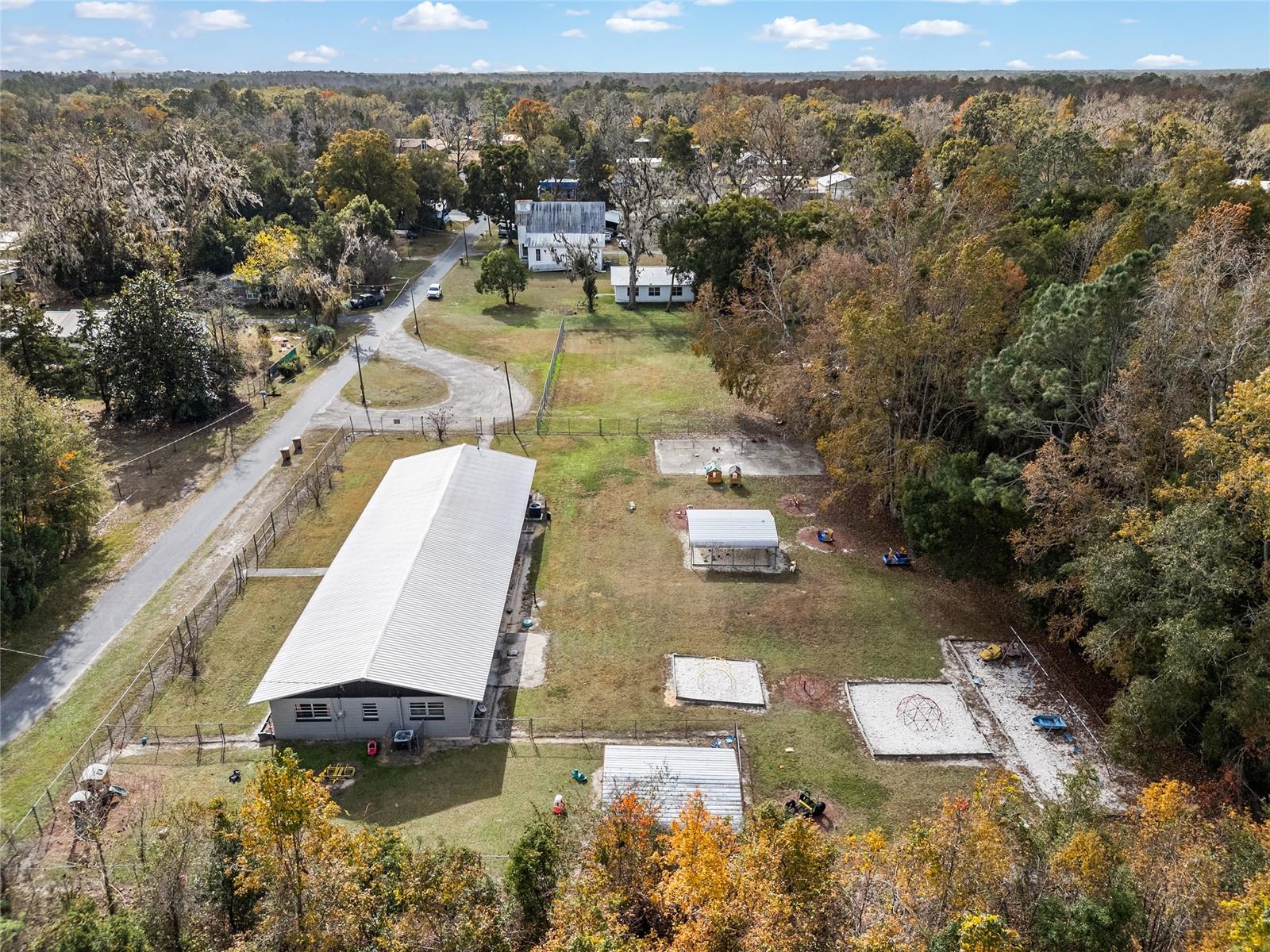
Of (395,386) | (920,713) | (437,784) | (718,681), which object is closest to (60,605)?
(437,784)

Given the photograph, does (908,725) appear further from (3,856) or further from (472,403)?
(472,403)

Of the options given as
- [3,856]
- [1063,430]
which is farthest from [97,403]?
[1063,430]

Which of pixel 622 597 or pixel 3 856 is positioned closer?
pixel 3 856

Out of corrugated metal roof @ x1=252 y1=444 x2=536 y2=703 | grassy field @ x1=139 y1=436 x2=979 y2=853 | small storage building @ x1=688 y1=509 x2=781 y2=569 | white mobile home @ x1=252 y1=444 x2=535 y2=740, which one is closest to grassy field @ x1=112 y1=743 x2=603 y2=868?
grassy field @ x1=139 y1=436 x2=979 y2=853

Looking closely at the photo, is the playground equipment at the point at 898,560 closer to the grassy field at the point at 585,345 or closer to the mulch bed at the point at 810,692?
the mulch bed at the point at 810,692

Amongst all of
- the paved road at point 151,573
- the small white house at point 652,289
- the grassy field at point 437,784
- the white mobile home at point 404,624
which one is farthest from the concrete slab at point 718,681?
the small white house at point 652,289

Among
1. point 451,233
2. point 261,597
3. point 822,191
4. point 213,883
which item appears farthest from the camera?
point 822,191

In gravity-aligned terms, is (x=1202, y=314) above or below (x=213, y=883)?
above
